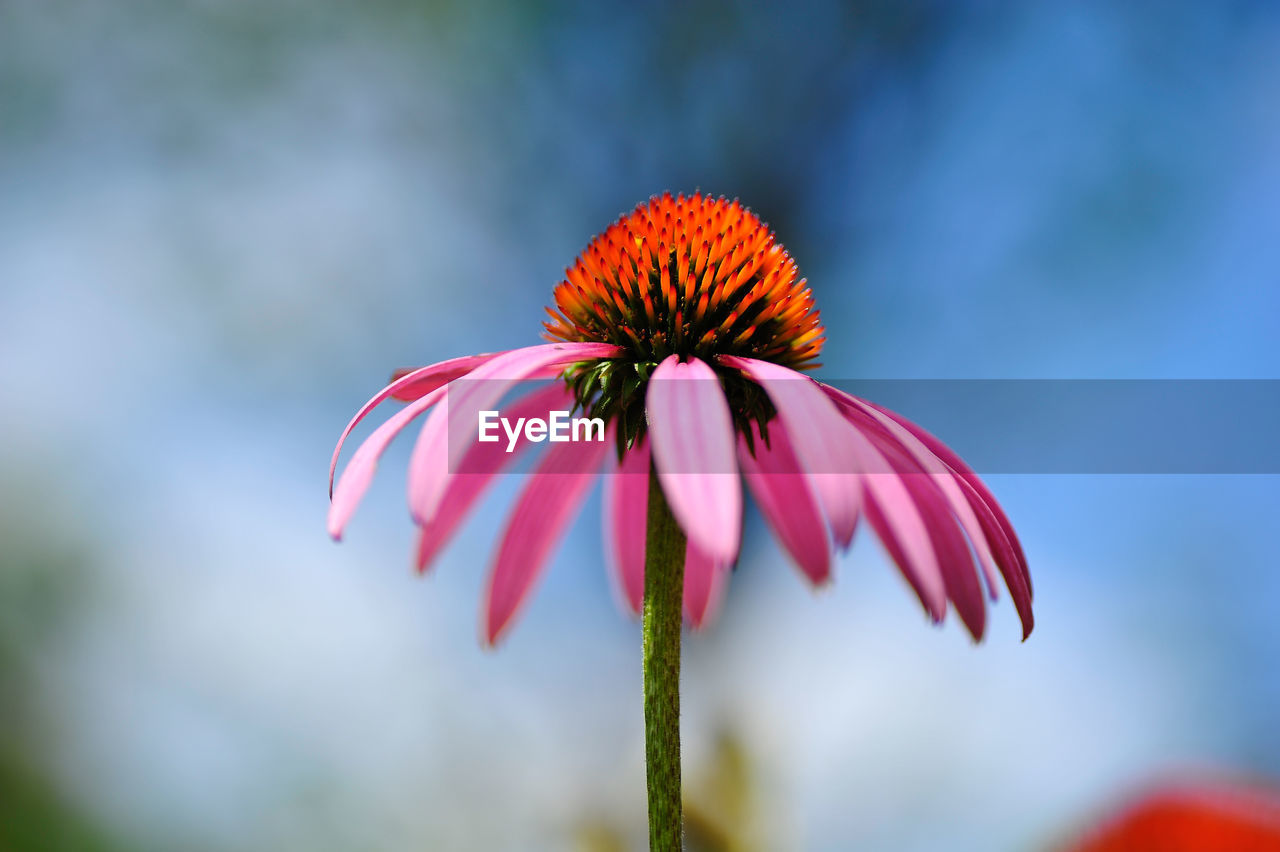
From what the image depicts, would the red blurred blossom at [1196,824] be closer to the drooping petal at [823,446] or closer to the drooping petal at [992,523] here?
the drooping petal at [992,523]

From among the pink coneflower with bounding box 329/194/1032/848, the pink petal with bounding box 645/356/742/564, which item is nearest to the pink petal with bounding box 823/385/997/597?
the pink coneflower with bounding box 329/194/1032/848

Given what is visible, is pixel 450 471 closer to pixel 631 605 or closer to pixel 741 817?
pixel 631 605

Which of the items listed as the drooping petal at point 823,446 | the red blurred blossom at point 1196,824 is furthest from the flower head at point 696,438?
the red blurred blossom at point 1196,824

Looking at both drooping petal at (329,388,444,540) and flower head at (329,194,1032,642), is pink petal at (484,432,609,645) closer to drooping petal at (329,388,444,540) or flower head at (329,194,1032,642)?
flower head at (329,194,1032,642)

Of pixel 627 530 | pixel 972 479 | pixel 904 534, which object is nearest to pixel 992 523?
pixel 972 479

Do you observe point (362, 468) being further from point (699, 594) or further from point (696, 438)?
point (699, 594)

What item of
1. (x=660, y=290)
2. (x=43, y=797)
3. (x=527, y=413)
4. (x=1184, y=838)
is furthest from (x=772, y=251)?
(x=43, y=797)
